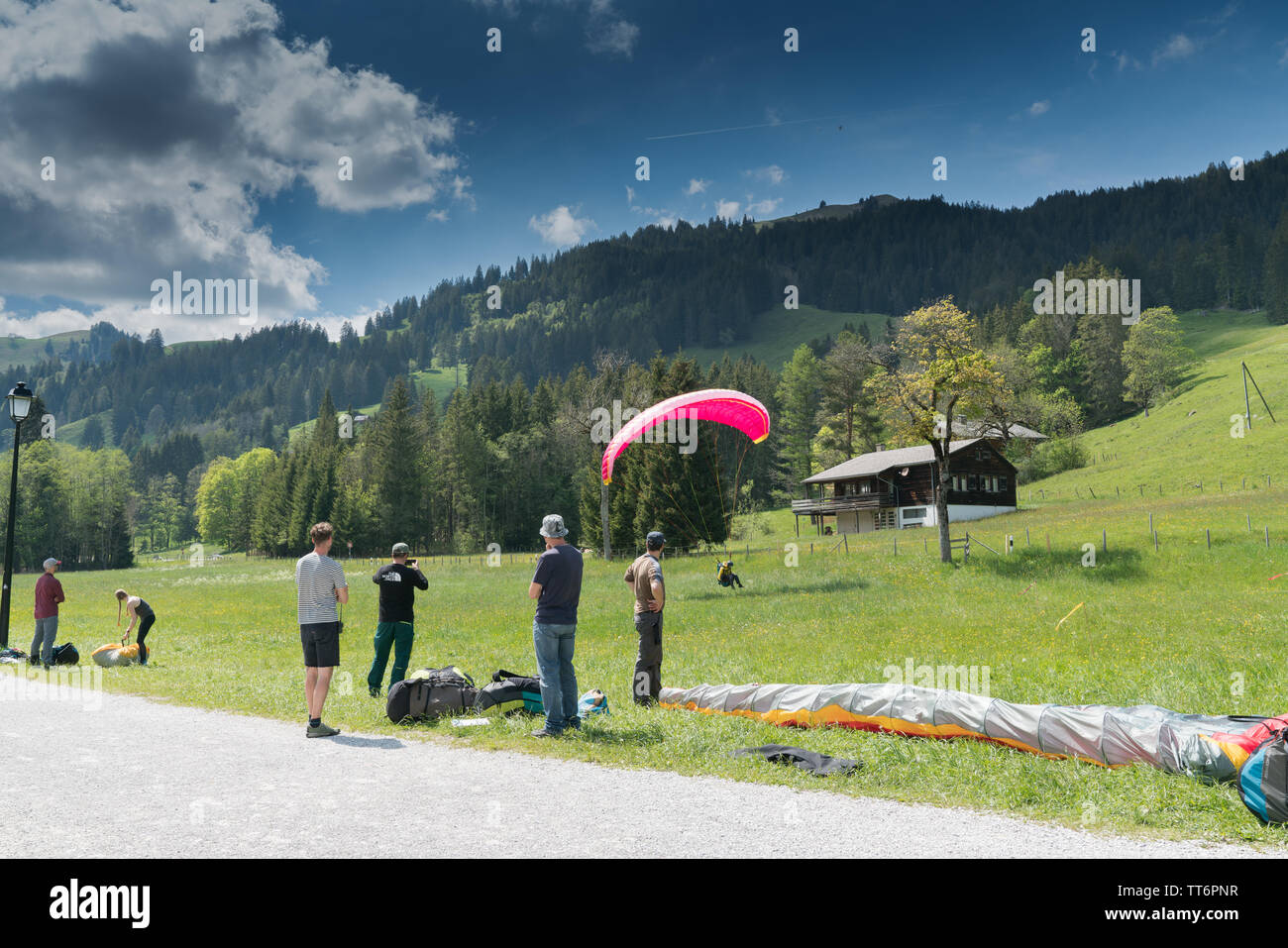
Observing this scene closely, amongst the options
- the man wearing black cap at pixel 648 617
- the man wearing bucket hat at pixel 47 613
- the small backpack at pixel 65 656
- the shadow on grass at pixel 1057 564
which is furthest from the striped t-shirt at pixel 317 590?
the shadow on grass at pixel 1057 564

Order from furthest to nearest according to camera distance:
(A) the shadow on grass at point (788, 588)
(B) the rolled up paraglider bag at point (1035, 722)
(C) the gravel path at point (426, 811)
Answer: (A) the shadow on grass at point (788, 588) → (B) the rolled up paraglider bag at point (1035, 722) → (C) the gravel path at point (426, 811)

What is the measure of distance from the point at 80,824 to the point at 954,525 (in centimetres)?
6103

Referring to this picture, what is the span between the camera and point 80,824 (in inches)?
237

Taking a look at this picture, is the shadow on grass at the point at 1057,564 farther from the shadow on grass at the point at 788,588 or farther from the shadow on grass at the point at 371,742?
the shadow on grass at the point at 371,742

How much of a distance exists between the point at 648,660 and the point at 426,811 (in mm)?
5496

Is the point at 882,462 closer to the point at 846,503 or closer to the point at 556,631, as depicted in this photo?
the point at 846,503

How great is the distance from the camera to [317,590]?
990 cm

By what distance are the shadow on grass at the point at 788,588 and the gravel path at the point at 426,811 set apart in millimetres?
24355

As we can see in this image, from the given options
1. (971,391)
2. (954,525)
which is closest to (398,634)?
(971,391)

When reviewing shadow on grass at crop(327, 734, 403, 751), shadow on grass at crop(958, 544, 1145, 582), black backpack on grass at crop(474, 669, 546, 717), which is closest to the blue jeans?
black backpack on grass at crop(474, 669, 546, 717)

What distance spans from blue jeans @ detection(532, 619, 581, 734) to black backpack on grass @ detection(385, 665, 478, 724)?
1724 mm

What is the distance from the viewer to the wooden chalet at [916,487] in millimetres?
66688

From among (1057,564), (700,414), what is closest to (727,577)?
(700,414)

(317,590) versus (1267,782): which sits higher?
(317,590)
